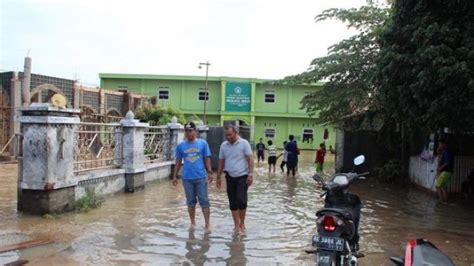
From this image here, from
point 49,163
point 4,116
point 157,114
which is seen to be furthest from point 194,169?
point 157,114

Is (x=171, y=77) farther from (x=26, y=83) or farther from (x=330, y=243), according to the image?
(x=330, y=243)

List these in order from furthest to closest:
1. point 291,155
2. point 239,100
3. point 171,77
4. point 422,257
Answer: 1. point 171,77
2. point 239,100
3. point 291,155
4. point 422,257

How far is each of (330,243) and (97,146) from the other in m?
7.71

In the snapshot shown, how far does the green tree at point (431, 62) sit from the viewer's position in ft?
28.4

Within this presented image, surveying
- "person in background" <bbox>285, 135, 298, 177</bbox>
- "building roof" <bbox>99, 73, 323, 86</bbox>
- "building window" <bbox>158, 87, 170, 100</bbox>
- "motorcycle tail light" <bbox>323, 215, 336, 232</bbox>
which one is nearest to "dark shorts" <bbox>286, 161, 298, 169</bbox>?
"person in background" <bbox>285, 135, 298, 177</bbox>

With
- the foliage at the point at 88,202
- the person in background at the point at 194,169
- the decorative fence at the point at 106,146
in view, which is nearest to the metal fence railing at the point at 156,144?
the decorative fence at the point at 106,146

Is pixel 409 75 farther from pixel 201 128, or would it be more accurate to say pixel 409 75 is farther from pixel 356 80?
pixel 201 128

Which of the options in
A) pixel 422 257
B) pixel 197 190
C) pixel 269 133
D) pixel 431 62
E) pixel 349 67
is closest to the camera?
pixel 422 257

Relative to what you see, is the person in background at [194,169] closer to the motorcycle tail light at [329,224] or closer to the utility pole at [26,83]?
the motorcycle tail light at [329,224]

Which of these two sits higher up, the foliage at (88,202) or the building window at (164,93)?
the building window at (164,93)

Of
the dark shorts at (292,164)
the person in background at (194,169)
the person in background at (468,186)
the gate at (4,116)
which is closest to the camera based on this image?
the person in background at (194,169)

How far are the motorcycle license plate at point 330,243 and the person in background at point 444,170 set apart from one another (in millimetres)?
7607

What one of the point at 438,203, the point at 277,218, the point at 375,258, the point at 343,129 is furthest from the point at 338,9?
the point at 375,258

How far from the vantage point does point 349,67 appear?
17.0 m
